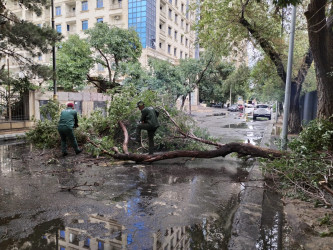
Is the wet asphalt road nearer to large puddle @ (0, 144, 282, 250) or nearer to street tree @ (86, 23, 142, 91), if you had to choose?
large puddle @ (0, 144, 282, 250)

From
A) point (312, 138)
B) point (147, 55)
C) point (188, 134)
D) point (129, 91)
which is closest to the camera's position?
point (312, 138)

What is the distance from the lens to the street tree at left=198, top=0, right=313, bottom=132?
10.5 meters

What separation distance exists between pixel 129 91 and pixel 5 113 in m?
8.52

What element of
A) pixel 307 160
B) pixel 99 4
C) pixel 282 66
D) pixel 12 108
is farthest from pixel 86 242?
pixel 99 4

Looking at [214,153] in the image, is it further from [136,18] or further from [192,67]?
[136,18]

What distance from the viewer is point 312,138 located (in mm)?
5301

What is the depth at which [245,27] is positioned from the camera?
35.2ft

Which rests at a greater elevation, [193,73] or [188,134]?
[193,73]

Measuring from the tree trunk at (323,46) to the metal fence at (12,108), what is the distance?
545 inches

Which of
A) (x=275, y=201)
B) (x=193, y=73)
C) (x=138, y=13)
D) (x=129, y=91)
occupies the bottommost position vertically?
(x=275, y=201)

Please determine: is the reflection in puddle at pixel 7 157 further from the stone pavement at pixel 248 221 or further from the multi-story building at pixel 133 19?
the multi-story building at pixel 133 19

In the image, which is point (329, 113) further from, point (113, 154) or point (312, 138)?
point (113, 154)

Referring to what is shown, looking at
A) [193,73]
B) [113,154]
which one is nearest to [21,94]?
[113,154]

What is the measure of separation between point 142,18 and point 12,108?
82.0 ft
